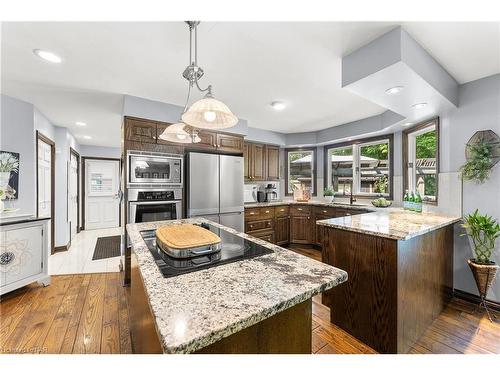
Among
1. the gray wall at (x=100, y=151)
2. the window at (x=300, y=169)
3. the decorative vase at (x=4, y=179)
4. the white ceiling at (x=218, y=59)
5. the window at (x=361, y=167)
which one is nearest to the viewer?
the white ceiling at (x=218, y=59)

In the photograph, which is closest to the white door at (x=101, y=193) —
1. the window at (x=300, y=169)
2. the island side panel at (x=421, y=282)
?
the window at (x=300, y=169)

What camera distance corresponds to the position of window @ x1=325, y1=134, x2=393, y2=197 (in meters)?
3.82

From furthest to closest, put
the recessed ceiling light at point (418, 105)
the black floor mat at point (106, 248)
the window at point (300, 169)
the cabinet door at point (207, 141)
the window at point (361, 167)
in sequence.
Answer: the window at point (300, 169) < the black floor mat at point (106, 248) < the window at point (361, 167) < the cabinet door at point (207, 141) < the recessed ceiling light at point (418, 105)

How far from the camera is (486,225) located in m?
2.08

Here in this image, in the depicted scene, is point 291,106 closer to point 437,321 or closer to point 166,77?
point 166,77

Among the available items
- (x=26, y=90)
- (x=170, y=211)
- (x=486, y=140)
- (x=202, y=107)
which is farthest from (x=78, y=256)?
(x=486, y=140)

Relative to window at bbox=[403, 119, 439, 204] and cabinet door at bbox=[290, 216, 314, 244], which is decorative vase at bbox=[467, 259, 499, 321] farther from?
cabinet door at bbox=[290, 216, 314, 244]

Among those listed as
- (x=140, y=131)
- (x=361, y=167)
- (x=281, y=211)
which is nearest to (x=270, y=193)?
(x=281, y=211)

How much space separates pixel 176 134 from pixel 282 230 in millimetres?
3015

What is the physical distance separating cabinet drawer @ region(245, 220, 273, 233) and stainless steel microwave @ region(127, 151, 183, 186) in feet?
4.59

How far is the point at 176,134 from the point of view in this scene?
185 cm

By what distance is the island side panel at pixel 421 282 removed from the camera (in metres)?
1.58

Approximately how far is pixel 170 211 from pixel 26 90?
2.18m

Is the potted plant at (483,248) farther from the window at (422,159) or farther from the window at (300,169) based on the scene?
the window at (300,169)
